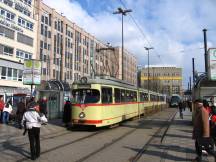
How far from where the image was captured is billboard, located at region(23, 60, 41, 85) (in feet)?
70.4

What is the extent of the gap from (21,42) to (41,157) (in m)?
48.7

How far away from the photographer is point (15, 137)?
1487 centimetres

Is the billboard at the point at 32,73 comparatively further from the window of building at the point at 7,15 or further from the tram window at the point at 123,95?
the window of building at the point at 7,15

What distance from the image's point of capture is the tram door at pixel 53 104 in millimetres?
25734

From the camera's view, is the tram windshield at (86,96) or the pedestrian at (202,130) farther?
the tram windshield at (86,96)

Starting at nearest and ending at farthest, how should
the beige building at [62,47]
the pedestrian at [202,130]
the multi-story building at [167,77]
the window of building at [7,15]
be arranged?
the pedestrian at [202,130]
the window of building at [7,15]
the beige building at [62,47]
the multi-story building at [167,77]

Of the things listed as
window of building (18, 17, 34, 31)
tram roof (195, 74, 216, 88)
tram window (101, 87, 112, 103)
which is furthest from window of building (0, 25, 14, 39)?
tram roof (195, 74, 216, 88)

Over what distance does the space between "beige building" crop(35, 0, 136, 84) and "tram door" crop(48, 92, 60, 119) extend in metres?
31.2

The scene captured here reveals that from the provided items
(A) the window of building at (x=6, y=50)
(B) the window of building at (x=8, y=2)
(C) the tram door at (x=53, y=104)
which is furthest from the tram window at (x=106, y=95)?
(B) the window of building at (x=8, y=2)

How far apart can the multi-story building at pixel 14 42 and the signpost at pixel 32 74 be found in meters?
29.1

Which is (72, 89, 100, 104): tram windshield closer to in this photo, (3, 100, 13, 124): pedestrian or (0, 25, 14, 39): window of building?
(3, 100, 13, 124): pedestrian

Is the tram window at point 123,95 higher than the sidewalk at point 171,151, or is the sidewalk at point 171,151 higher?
the tram window at point 123,95

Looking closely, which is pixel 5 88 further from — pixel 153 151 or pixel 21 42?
pixel 153 151

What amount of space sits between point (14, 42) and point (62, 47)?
20.2m
